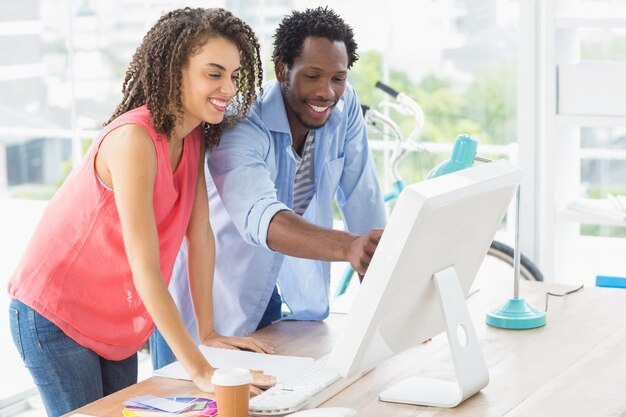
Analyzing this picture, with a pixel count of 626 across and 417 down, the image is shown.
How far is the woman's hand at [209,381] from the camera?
192 centimetres

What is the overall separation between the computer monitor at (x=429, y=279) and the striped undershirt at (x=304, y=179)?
2.09ft

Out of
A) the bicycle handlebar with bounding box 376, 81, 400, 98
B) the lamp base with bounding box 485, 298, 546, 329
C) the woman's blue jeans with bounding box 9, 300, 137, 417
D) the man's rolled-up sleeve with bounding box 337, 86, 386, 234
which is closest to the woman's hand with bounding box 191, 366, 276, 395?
the woman's blue jeans with bounding box 9, 300, 137, 417

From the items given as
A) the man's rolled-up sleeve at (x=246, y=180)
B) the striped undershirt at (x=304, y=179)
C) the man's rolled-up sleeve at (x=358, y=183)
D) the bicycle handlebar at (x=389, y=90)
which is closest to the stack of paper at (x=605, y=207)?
the bicycle handlebar at (x=389, y=90)

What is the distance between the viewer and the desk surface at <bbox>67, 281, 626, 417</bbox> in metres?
1.85

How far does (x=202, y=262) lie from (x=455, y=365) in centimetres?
64

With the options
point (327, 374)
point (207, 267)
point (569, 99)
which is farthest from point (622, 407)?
point (569, 99)

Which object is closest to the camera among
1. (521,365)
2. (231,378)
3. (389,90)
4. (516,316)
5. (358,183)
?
(231,378)

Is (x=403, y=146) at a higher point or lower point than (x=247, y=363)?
higher

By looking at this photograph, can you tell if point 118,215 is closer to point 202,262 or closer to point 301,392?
point 202,262

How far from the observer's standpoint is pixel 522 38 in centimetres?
362

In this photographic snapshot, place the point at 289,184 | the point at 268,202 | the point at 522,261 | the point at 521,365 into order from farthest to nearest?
the point at 522,261 → the point at 289,184 → the point at 268,202 → the point at 521,365

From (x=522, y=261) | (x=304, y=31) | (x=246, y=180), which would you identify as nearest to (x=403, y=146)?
(x=522, y=261)

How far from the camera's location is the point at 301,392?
1.85 meters

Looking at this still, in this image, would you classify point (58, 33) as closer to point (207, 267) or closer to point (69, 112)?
point (69, 112)
